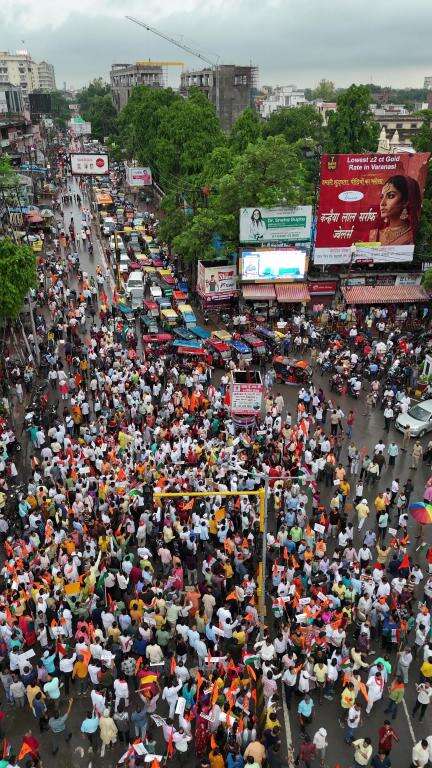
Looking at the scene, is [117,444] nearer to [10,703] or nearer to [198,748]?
[10,703]

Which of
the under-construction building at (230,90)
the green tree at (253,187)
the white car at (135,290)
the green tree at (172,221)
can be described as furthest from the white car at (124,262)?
the under-construction building at (230,90)

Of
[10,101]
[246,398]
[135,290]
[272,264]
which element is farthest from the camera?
[10,101]

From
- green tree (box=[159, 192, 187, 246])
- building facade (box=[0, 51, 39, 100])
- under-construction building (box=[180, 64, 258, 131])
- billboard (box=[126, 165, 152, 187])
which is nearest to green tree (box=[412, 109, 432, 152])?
green tree (box=[159, 192, 187, 246])

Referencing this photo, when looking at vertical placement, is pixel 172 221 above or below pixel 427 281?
above

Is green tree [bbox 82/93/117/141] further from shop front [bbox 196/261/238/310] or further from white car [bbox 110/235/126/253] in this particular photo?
shop front [bbox 196/261/238/310]

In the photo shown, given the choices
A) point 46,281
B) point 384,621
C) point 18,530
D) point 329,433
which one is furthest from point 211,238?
point 384,621

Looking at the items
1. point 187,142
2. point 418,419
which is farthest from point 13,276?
point 187,142

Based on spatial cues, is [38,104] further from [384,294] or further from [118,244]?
[384,294]

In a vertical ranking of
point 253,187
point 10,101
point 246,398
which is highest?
point 10,101
